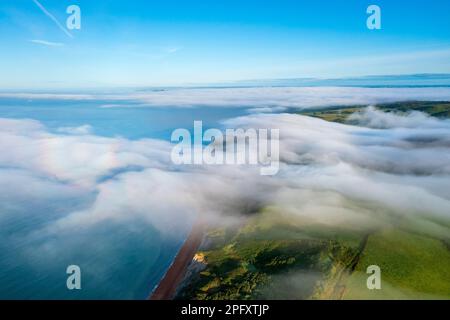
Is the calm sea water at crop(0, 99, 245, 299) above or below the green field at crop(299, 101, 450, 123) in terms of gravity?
below

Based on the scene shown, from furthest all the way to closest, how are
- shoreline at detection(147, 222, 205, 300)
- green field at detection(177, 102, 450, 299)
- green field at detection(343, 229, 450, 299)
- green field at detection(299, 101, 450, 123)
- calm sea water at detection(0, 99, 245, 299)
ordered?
1. green field at detection(299, 101, 450, 123)
2. calm sea water at detection(0, 99, 245, 299)
3. shoreline at detection(147, 222, 205, 300)
4. green field at detection(177, 102, 450, 299)
5. green field at detection(343, 229, 450, 299)

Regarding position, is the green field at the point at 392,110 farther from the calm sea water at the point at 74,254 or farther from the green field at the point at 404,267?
the calm sea water at the point at 74,254

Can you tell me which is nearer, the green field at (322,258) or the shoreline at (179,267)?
the green field at (322,258)

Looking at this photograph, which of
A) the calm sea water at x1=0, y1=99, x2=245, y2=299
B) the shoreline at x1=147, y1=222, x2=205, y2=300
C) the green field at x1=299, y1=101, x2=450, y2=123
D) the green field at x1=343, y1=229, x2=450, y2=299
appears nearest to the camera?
the green field at x1=343, y1=229, x2=450, y2=299

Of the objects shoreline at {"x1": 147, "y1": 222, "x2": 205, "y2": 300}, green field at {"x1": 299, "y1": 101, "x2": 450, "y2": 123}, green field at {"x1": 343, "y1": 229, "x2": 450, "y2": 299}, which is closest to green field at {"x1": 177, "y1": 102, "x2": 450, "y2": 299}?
green field at {"x1": 343, "y1": 229, "x2": 450, "y2": 299}

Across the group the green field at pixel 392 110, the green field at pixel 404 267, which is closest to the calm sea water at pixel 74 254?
the green field at pixel 404 267

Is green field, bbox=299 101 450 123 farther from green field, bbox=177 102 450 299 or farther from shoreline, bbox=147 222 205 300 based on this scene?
shoreline, bbox=147 222 205 300

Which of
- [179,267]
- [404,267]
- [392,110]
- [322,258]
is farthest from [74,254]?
[392,110]
